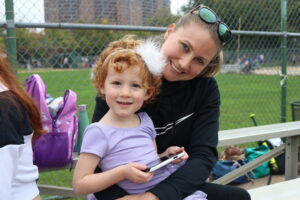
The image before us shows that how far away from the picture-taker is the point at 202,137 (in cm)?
183

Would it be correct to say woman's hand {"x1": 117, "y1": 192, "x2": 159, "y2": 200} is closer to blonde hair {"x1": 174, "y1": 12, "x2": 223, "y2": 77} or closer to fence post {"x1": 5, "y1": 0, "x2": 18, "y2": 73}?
blonde hair {"x1": 174, "y1": 12, "x2": 223, "y2": 77}

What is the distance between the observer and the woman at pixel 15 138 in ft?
3.92

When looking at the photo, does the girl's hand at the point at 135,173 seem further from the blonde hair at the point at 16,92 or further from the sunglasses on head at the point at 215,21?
the sunglasses on head at the point at 215,21

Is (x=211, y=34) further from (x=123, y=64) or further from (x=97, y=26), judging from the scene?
(x=97, y=26)

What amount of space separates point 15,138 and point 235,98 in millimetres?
12809

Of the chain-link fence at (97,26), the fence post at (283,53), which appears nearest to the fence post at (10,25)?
the chain-link fence at (97,26)

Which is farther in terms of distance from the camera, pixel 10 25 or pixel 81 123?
pixel 10 25

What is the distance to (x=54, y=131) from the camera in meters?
2.35

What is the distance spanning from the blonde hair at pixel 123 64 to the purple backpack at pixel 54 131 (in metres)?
0.70

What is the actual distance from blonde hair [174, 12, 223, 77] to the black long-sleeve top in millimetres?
61

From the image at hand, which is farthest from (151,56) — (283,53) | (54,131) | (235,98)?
(235,98)

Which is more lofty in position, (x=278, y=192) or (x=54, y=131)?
(x=54, y=131)

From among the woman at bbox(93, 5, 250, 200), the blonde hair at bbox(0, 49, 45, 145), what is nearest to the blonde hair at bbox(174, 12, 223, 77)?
the woman at bbox(93, 5, 250, 200)

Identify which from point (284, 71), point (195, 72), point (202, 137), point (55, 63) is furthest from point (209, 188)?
point (284, 71)
